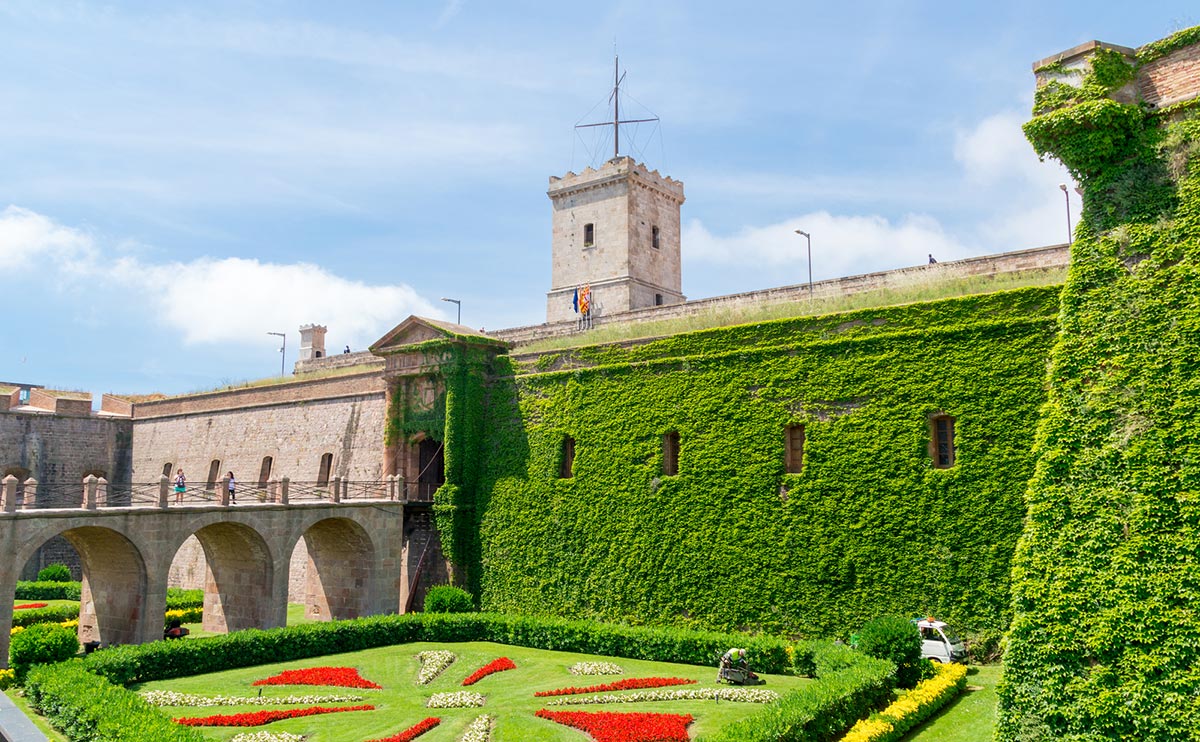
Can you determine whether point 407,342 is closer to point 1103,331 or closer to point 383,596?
point 383,596

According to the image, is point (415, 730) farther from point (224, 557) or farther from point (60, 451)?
point (60, 451)

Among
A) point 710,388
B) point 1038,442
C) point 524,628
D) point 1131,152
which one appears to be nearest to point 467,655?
point 524,628

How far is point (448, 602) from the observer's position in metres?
27.0

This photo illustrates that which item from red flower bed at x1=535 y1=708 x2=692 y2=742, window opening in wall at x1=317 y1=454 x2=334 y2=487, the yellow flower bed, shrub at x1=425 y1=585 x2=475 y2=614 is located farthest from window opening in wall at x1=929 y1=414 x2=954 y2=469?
window opening in wall at x1=317 y1=454 x2=334 y2=487

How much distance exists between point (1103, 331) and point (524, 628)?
1652 cm

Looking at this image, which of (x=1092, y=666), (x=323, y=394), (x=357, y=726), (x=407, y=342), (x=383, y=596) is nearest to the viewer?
(x=1092, y=666)

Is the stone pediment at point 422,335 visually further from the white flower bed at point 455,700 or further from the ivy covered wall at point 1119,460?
the ivy covered wall at point 1119,460

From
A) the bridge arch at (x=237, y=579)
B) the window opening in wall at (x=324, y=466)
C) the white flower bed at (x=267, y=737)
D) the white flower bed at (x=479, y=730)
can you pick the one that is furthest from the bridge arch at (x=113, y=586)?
the white flower bed at (x=479, y=730)

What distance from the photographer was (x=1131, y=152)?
13578 millimetres

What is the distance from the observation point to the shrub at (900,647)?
18.1 metres

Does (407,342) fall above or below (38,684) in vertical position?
above

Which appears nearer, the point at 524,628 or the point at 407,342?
the point at 524,628

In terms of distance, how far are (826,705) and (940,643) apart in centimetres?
613

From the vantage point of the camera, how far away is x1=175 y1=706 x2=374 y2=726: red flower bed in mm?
16781
